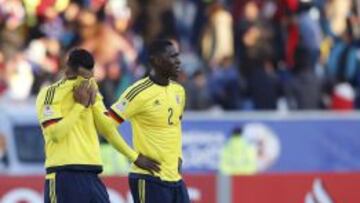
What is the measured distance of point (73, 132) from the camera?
1198cm

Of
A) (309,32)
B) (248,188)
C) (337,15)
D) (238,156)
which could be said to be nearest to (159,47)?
(248,188)

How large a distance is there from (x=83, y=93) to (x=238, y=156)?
9425 mm

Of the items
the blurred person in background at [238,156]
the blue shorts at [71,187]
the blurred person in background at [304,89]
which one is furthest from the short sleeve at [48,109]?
the blurred person in background at [304,89]

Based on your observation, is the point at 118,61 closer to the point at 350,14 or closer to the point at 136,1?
the point at 136,1

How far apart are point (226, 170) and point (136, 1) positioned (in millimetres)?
4632

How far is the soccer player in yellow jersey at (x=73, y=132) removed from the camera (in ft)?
39.0

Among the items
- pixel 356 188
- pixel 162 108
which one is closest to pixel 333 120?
pixel 356 188

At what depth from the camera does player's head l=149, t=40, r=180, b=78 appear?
41.2 ft

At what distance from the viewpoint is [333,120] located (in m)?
22.1

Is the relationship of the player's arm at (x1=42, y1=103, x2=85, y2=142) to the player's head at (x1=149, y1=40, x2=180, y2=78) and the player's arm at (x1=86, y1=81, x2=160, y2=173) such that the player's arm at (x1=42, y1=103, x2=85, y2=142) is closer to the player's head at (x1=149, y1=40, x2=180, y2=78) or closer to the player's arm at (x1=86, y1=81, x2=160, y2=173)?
the player's arm at (x1=86, y1=81, x2=160, y2=173)

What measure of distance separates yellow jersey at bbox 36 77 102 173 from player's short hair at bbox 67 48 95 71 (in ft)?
0.36

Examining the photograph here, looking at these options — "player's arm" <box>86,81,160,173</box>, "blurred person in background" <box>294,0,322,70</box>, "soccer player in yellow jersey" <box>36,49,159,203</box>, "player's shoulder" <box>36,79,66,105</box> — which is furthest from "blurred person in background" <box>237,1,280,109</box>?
"player's shoulder" <box>36,79,66,105</box>

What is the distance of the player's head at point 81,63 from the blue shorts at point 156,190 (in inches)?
45.2

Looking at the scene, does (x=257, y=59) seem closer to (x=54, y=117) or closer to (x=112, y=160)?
(x=112, y=160)
